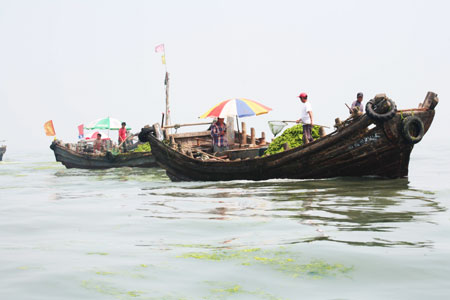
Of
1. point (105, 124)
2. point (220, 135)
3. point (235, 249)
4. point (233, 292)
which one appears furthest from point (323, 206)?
point (105, 124)

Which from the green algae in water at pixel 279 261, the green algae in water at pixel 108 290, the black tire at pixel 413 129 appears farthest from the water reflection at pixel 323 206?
the green algae in water at pixel 108 290

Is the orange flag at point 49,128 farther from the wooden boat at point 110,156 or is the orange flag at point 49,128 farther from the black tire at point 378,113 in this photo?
the black tire at point 378,113

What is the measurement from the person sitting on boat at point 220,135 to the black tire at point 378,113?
5811 mm

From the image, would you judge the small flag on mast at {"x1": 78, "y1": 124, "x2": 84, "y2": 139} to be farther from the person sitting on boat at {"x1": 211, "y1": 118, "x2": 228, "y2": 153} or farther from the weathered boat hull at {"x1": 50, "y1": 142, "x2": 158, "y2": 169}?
the person sitting on boat at {"x1": 211, "y1": 118, "x2": 228, "y2": 153}

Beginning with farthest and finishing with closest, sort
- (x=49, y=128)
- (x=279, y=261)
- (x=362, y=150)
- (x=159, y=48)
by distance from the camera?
1. (x=49, y=128)
2. (x=159, y=48)
3. (x=362, y=150)
4. (x=279, y=261)

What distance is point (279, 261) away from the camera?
4.95 m

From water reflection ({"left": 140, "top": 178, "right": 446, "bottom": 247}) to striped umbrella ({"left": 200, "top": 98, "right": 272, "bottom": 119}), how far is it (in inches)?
97.8

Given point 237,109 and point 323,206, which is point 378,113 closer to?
point 323,206

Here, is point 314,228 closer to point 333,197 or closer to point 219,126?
point 333,197

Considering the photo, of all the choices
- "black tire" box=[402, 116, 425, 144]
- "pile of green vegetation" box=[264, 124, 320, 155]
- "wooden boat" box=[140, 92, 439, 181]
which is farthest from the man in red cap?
"black tire" box=[402, 116, 425, 144]

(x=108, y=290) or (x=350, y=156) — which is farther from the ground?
(x=350, y=156)

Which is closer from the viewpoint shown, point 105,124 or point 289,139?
point 289,139

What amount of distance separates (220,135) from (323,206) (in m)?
8.26

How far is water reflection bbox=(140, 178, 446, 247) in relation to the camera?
617 centimetres
